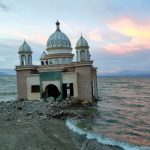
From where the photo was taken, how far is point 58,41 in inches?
1471

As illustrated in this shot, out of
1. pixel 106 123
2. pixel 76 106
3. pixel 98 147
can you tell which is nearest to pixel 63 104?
pixel 76 106

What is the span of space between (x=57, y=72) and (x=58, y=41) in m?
4.95

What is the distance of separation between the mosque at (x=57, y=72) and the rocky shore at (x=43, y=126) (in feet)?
8.16

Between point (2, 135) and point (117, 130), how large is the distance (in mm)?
8642

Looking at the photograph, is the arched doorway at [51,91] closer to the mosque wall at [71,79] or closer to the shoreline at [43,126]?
the mosque wall at [71,79]

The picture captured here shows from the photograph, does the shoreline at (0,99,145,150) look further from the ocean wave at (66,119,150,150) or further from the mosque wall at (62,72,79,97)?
the mosque wall at (62,72,79,97)

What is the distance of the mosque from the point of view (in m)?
33.8

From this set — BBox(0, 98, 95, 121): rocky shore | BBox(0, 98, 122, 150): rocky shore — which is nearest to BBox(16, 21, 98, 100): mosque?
BBox(0, 98, 95, 121): rocky shore

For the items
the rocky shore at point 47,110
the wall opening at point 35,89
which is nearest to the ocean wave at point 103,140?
the rocky shore at point 47,110

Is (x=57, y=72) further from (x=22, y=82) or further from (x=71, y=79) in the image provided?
(x=22, y=82)

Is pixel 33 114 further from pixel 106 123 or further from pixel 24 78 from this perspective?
pixel 24 78

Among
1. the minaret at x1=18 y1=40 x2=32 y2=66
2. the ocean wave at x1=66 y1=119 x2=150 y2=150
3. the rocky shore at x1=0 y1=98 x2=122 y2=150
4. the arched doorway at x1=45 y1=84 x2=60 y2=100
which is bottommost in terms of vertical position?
the ocean wave at x1=66 y1=119 x2=150 y2=150

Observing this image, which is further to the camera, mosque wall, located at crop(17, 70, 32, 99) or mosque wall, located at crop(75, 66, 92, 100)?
mosque wall, located at crop(17, 70, 32, 99)

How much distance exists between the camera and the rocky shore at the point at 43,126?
17.1 m
